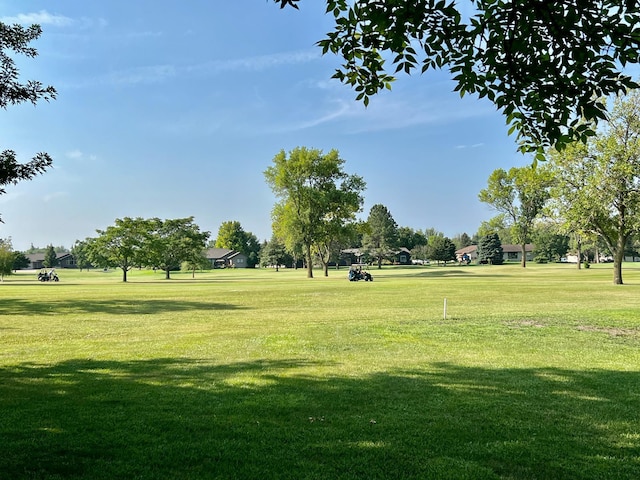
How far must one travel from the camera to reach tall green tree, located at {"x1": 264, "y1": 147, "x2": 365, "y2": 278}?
65188mm

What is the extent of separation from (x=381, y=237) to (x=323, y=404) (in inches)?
4820

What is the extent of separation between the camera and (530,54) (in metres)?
6.12

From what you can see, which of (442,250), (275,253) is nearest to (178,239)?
(275,253)

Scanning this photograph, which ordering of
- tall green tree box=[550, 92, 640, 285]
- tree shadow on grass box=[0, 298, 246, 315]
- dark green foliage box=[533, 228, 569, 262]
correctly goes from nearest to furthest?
1. tree shadow on grass box=[0, 298, 246, 315]
2. tall green tree box=[550, 92, 640, 285]
3. dark green foliage box=[533, 228, 569, 262]

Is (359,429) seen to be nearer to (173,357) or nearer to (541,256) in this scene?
(173,357)

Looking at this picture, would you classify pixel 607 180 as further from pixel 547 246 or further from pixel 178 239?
pixel 547 246

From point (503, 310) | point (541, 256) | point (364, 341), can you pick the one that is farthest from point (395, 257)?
point (364, 341)

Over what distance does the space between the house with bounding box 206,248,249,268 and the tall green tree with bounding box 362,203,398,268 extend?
131 ft

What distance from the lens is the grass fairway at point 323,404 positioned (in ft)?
15.3

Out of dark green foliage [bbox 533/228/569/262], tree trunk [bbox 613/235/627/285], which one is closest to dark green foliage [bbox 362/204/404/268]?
dark green foliage [bbox 533/228/569/262]

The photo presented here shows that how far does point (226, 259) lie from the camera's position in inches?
5655

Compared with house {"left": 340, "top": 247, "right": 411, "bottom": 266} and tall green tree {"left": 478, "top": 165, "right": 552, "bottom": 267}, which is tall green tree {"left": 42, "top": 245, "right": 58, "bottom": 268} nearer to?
house {"left": 340, "top": 247, "right": 411, "bottom": 266}

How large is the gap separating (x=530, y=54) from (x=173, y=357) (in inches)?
359

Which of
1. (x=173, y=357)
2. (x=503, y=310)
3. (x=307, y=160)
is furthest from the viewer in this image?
(x=307, y=160)
